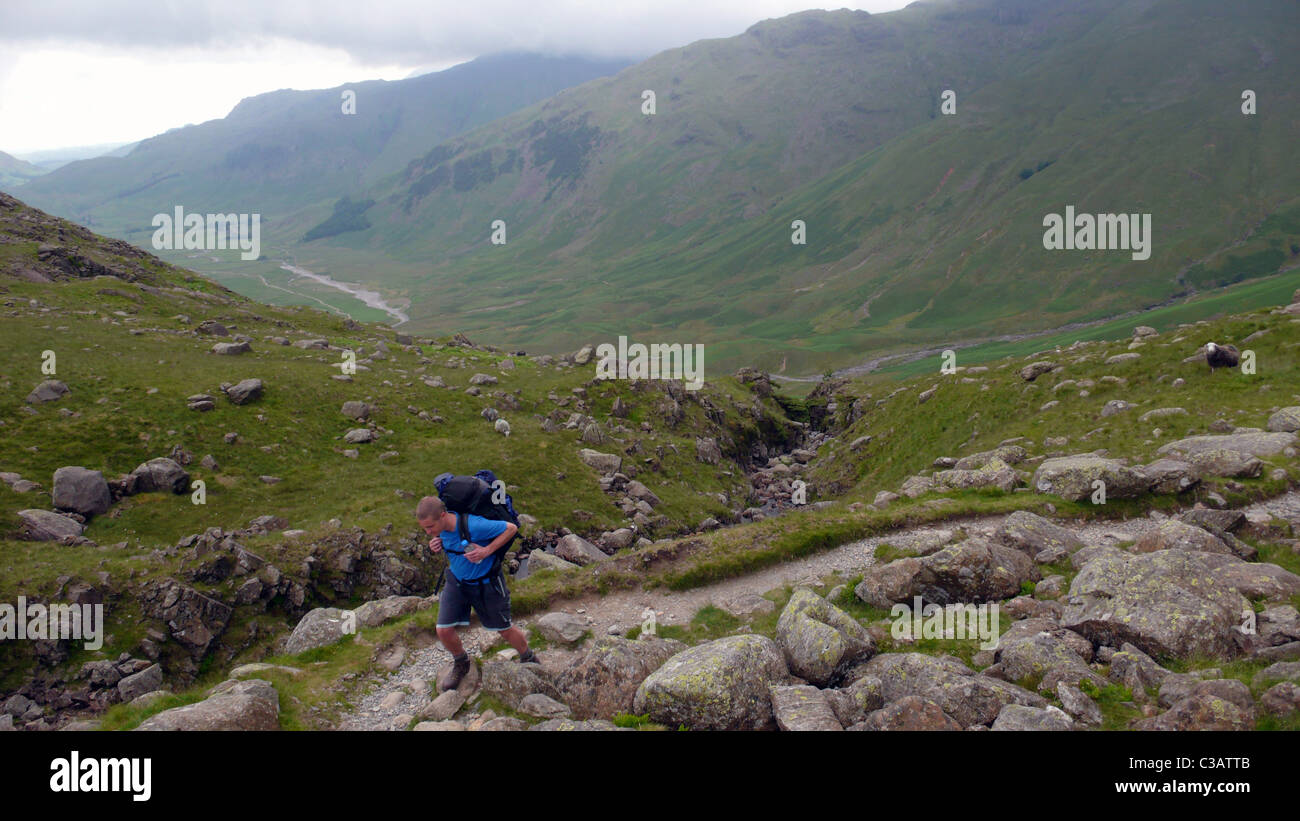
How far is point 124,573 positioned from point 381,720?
63.3ft

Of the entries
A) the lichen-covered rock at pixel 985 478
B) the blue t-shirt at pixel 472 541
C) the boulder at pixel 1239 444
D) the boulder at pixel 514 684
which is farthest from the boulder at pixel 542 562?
the boulder at pixel 1239 444

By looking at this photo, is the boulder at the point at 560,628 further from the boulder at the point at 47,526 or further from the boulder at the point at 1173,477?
the boulder at the point at 1173,477

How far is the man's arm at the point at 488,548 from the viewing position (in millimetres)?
14641

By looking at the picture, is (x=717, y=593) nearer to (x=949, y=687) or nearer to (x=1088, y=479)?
(x=949, y=687)

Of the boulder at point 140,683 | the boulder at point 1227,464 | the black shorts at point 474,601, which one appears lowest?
the boulder at point 140,683

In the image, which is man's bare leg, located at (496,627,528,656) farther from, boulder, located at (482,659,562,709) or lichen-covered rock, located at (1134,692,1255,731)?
lichen-covered rock, located at (1134,692,1255,731)

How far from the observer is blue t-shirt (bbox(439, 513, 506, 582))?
48.4 ft

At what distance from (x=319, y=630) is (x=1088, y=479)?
31696mm

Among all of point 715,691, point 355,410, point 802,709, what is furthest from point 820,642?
point 355,410

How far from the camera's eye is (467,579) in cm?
1522

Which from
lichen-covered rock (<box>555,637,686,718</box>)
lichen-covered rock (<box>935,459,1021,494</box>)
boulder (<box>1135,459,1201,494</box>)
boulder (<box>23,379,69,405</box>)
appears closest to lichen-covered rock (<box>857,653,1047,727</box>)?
lichen-covered rock (<box>555,637,686,718</box>)

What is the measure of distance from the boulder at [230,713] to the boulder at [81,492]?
2426cm

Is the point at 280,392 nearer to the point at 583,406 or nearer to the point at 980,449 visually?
the point at 583,406
